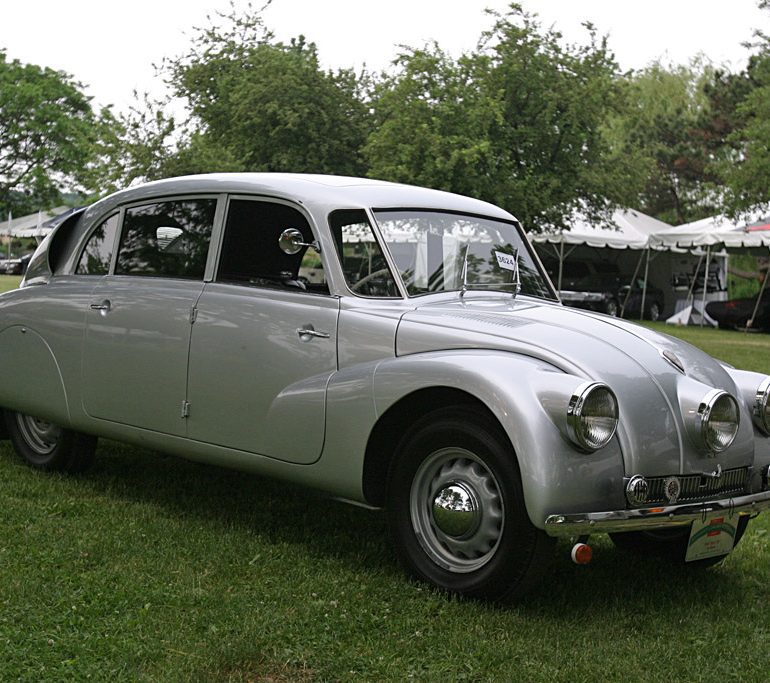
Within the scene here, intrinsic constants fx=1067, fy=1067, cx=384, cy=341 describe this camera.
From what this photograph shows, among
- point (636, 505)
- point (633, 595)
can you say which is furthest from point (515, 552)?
point (633, 595)

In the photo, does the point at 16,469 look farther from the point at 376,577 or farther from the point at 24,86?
the point at 24,86

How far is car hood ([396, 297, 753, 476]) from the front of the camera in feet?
14.0

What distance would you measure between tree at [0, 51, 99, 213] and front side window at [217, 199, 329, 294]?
186 ft

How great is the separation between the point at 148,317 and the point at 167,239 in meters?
0.48

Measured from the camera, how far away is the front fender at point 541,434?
4.04m

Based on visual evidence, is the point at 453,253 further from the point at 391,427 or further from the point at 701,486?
the point at 701,486

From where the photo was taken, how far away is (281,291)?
5.25 meters

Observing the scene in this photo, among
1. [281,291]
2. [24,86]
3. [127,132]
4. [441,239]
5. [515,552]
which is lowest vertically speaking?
[515,552]

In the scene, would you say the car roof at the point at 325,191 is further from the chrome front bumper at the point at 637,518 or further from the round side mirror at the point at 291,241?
the chrome front bumper at the point at 637,518

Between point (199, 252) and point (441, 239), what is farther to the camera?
point (199, 252)

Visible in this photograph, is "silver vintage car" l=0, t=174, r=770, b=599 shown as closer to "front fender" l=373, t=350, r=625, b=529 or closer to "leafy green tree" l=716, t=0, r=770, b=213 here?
"front fender" l=373, t=350, r=625, b=529

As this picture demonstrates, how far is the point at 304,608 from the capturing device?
428 cm

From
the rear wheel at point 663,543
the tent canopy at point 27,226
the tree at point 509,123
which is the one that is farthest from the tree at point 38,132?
the rear wheel at point 663,543

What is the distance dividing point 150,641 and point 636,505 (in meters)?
1.91
